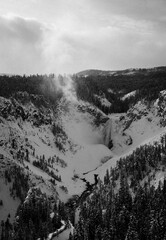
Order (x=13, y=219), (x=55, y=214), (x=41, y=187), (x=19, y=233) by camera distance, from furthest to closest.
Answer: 1. (x=41, y=187)
2. (x=55, y=214)
3. (x=13, y=219)
4. (x=19, y=233)

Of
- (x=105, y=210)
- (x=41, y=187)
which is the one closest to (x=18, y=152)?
(x=41, y=187)

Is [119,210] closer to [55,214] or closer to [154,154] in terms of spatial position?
[55,214]

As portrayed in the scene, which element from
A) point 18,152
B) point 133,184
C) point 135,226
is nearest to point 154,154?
point 133,184

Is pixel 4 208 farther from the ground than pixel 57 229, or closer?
farther from the ground

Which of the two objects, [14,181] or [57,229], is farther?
[14,181]

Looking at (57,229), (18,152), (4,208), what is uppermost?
(18,152)

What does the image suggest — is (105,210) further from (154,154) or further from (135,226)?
(154,154)

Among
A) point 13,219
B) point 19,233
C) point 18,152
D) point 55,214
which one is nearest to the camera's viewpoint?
point 19,233

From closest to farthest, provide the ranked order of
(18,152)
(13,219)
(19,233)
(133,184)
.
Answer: (19,233)
(13,219)
(133,184)
(18,152)

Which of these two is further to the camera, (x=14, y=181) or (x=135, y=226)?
(x=14, y=181)
